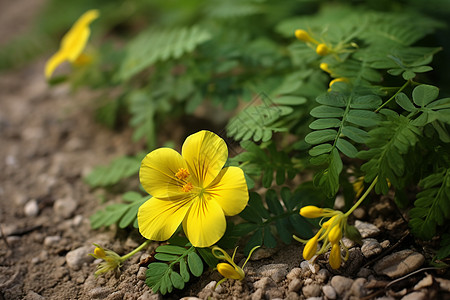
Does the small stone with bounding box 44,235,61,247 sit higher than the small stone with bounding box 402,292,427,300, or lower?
higher

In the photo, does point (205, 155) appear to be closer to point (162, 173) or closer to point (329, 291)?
point (162, 173)

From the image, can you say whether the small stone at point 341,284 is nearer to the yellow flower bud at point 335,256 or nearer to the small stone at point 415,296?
the yellow flower bud at point 335,256

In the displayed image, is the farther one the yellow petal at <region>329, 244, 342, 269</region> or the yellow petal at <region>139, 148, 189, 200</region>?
the yellow petal at <region>139, 148, 189, 200</region>

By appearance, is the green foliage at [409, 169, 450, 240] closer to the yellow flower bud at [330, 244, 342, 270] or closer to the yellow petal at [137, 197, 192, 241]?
the yellow flower bud at [330, 244, 342, 270]

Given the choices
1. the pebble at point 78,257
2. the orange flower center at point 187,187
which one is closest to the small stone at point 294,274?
the orange flower center at point 187,187

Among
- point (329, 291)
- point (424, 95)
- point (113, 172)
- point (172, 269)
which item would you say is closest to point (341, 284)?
point (329, 291)

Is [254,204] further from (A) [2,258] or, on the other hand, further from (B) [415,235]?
(A) [2,258]

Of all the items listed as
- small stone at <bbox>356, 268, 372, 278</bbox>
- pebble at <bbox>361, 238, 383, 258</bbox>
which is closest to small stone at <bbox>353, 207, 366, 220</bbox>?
pebble at <bbox>361, 238, 383, 258</bbox>
